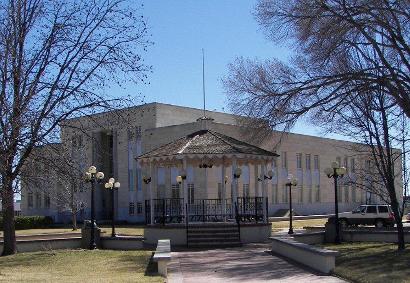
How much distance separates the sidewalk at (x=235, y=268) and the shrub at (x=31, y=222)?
37.3 meters

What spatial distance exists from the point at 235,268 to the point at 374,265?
12.2 ft

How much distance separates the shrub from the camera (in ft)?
183

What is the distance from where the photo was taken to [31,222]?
186 feet

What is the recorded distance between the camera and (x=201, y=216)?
28.2 metres

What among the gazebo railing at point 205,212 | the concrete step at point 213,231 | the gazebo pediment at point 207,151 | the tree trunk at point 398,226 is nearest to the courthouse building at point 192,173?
the gazebo railing at point 205,212

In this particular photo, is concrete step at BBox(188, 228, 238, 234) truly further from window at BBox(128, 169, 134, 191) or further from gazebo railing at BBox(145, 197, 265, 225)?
window at BBox(128, 169, 134, 191)

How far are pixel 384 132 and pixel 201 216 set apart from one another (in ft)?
33.0

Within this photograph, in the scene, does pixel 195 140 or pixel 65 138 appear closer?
pixel 65 138

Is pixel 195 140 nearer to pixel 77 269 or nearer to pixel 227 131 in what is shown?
pixel 77 269

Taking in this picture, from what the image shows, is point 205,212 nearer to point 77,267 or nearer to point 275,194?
point 77,267

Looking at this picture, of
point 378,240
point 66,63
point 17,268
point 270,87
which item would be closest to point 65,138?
point 66,63

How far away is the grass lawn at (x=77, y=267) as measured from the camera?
14789mm

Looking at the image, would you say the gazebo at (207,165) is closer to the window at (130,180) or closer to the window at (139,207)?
the window at (139,207)

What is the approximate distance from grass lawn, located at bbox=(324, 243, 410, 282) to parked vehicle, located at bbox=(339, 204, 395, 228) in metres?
20.6
